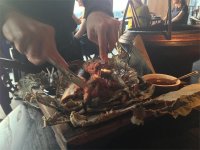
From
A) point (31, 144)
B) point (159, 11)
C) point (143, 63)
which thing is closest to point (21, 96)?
point (31, 144)

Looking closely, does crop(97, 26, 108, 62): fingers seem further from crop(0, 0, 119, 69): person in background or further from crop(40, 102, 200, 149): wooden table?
crop(40, 102, 200, 149): wooden table

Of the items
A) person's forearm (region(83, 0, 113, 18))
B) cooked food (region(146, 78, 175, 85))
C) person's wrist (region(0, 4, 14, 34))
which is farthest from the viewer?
person's forearm (region(83, 0, 113, 18))

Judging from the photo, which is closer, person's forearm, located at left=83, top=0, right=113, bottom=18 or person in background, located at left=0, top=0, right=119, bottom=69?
person in background, located at left=0, top=0, right=119, bottom=69

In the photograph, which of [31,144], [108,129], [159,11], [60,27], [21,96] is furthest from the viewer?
[159,11]

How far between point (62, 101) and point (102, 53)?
27cm

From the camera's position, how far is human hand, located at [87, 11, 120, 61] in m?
0.76

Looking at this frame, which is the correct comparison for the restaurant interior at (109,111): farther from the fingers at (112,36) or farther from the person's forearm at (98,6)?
the person's forearm at (98,6)

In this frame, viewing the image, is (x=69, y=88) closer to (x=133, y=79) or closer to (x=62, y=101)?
(x=62, y=101)

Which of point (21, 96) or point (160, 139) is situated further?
point (21, 96)

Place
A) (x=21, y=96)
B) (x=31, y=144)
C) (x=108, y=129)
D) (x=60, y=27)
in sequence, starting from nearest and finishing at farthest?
(x=108, y=129) → (x=31, y=144) → (x=21, y=96) → (x=60, y=27)

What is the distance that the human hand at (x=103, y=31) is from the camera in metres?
0.76

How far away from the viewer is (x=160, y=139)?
0.60m

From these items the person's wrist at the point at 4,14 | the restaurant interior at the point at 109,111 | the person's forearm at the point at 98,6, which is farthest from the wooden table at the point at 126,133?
the person's forearm at the point at 98,6

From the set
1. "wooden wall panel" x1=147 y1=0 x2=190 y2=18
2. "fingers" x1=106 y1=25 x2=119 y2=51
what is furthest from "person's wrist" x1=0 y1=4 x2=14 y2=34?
"wooden wall panel" x1=147 y1=0 x2=190 y2=18
